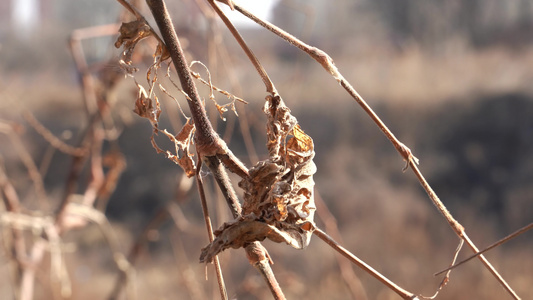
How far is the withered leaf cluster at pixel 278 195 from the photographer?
0.18 m

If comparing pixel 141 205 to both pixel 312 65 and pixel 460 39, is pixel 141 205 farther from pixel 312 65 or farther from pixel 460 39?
pixel 460 39

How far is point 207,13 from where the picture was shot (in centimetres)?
51

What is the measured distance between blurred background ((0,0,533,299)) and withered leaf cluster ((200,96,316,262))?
79.2 inches

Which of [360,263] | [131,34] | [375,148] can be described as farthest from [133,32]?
[375,148]

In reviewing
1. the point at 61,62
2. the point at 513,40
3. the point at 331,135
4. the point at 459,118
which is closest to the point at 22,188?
the point at 61,62

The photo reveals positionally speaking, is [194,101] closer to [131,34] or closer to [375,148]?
[131,34]

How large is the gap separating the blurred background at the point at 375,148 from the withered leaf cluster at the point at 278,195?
79.2 inches

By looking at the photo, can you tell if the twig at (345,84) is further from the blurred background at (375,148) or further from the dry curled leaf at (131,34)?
the blurred background at (375,148)

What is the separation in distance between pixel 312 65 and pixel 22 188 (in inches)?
66.4

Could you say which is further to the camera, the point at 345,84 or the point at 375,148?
the point at 375,148

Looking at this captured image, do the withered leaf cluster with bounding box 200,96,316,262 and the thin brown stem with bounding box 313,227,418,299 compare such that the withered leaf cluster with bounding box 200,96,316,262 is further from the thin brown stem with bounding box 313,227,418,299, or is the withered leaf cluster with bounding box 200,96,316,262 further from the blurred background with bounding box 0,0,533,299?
the blurred background with bounding box 0,0,533,299

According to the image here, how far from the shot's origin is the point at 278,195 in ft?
0.61

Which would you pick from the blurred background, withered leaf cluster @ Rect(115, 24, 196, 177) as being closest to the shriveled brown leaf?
withered leaf cluster @ Rect(115, 24, 196, 177)

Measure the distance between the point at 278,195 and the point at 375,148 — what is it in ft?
9.67
